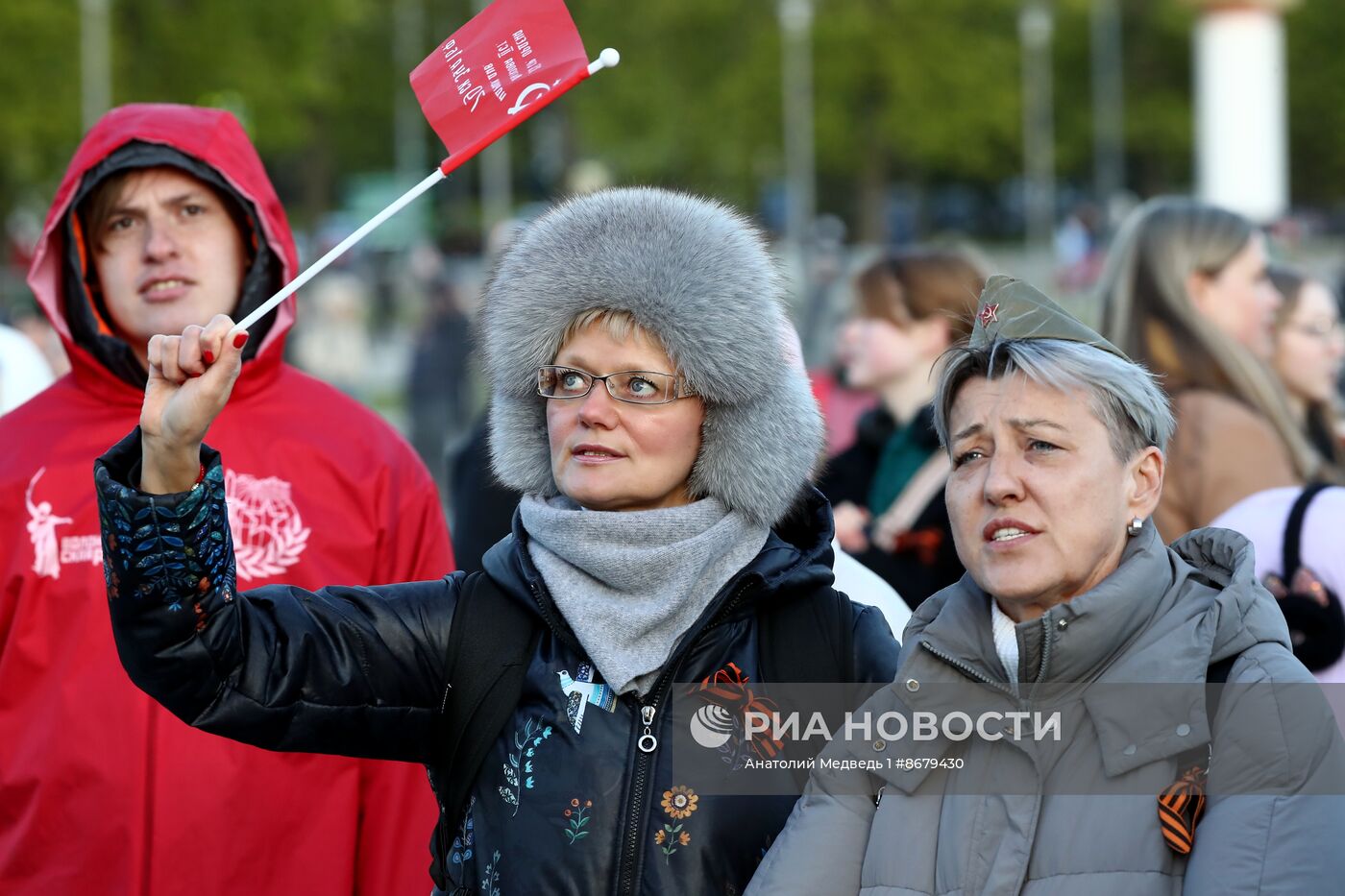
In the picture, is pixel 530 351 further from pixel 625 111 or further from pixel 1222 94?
pixel 625 111

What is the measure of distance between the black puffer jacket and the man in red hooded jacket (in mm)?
784

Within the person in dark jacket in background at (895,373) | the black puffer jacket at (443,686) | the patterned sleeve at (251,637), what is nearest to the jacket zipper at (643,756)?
the black puffer jacket at (443,686)

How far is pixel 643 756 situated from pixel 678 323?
0.74 m

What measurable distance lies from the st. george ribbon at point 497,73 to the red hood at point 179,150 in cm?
107

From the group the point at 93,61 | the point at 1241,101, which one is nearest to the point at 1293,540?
the point at 1241,101

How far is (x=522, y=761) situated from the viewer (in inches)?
117

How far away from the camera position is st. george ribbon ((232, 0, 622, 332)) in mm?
3111

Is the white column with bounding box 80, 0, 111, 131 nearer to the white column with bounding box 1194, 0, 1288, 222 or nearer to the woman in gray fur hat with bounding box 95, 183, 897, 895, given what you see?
the white column with bounding box 1194, 0, 1288, 222

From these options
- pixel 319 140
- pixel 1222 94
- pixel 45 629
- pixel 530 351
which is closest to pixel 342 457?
pixel 45 629

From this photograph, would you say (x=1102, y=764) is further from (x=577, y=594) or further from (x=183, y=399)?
(x=183, y=399)

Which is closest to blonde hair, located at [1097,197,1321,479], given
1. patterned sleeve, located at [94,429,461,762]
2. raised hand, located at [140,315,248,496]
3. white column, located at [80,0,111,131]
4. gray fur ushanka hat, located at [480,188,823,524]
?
gray fur ushanka hat, located at [480,188,823,524]

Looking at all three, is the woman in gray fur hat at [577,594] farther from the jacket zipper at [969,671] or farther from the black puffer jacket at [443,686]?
the jacket zipper at [969,671]

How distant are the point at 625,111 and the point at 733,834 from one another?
131ft

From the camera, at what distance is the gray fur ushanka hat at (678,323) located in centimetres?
315
